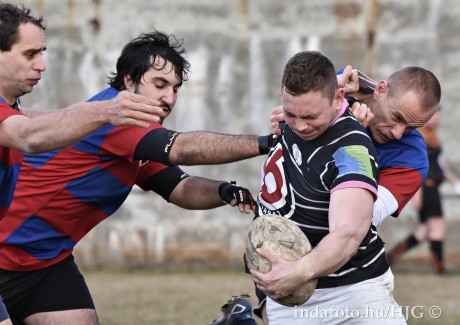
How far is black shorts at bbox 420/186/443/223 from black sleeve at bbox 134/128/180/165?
279 inches

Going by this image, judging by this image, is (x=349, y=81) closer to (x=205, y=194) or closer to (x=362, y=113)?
(x=362, y=113)

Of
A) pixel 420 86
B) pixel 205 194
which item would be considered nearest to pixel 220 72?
pixel 205 194

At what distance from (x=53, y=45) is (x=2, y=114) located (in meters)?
7.95

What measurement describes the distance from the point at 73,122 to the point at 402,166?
1.78 meters

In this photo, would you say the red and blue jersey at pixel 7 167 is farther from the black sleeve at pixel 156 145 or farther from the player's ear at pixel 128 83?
the player's ear at pixel 128 83

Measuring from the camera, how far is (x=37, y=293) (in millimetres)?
5285


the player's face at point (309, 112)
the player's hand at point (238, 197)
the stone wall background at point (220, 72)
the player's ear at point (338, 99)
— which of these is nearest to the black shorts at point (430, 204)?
the stone wall background at point (220, 72)

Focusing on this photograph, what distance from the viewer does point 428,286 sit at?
1048cm

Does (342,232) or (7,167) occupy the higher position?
(7,167)

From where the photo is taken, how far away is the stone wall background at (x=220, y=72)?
39.1 feet

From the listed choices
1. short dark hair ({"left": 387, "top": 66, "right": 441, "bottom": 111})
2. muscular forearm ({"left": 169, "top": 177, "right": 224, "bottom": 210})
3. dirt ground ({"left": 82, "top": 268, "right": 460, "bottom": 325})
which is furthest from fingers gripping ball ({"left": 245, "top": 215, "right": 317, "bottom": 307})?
dirt ground ({"left": 82, "top": 268, "right": 460, "bottom": 325})

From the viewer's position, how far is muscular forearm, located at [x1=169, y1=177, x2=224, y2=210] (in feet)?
18.4

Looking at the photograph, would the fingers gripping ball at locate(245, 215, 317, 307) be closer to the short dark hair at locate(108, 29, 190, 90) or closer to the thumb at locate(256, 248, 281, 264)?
the thumb at locate(256, 248, 281, 264)

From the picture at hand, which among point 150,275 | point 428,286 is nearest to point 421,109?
point 428,286
